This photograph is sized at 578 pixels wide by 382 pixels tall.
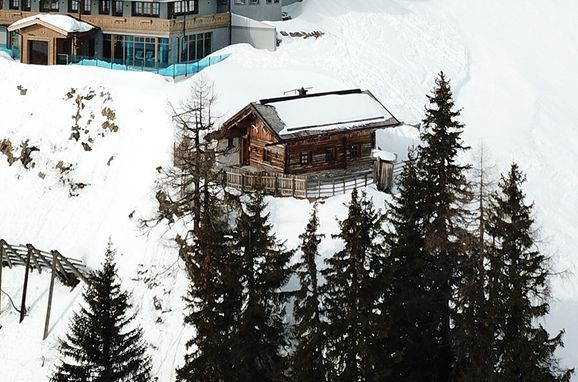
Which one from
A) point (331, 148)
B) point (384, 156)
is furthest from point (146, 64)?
point (384, 156)

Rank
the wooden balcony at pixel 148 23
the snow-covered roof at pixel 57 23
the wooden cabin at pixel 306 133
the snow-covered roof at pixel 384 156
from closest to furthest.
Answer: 1. the snow-covered roof at pixel 384 156
2. the wooden cabin at pixel 306 133
3. the wooden balcony at pixel 148 23
4. the snow-covered roof at pixel 57 23

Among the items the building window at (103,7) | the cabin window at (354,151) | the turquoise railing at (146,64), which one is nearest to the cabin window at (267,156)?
the cabin window at (354,151)

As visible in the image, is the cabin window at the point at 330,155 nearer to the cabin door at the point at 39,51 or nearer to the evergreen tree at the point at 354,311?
the evergreen tree at the point at 354,311

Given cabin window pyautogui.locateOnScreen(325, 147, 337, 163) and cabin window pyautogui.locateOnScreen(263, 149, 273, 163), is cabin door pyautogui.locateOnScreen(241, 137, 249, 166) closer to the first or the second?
cabin window pyautogui.locateOnScreen(263, 149, 273, 163)

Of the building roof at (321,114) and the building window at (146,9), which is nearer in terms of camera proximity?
the building roof at (321,114)

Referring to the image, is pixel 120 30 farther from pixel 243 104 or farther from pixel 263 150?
pixel 263 150

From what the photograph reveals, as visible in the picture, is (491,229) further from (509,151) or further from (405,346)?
(509,151)

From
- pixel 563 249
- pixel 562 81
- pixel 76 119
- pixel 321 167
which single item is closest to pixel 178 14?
pixel 76 119
